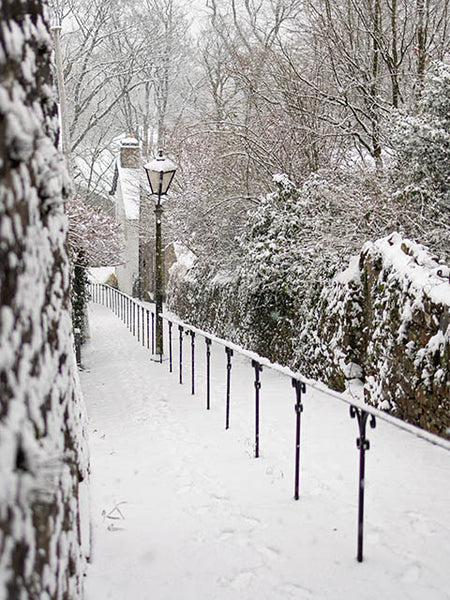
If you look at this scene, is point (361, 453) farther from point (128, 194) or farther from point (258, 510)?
point (128, 194)

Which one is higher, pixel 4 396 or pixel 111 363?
pixel 4 396

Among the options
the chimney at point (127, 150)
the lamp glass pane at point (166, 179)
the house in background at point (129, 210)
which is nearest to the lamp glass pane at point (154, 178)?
the lamp glass pane at point (166, 179)

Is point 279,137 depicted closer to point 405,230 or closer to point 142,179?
point 405,230

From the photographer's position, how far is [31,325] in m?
1.29

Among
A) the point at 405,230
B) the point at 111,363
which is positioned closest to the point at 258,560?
the point at 405,230

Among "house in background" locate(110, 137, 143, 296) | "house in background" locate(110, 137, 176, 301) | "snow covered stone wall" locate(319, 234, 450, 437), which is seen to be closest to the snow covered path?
"snow covered stone wall" locate(319, 234, 450, 437)

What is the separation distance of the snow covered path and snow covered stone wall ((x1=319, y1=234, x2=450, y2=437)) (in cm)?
37

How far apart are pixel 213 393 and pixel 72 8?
463 inches

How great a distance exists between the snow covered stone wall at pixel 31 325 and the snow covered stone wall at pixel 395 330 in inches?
141

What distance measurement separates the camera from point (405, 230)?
690 centimetres

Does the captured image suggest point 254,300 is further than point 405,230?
Yes

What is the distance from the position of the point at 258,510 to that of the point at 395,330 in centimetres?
256

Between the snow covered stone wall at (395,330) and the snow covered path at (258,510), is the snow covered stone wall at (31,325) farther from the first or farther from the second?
the snow covered stone wall at (395,330)

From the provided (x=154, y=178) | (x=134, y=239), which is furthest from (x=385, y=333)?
(x=134, y=239)
